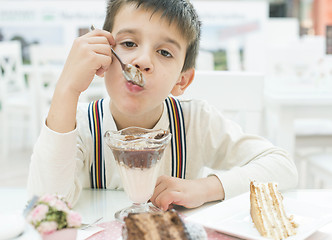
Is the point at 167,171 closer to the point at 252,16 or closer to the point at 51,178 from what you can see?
the point at 51,178

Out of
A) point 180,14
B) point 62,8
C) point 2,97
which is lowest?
point 2,97

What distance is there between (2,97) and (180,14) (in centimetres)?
280

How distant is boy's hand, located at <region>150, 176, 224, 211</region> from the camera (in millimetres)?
828

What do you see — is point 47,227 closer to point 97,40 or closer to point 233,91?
point 97,40

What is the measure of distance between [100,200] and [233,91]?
67 cm

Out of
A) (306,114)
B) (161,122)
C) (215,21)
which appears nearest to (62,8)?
(215,21)

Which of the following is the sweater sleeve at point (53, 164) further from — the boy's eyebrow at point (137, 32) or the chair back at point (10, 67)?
the chair back at point (10, 67)

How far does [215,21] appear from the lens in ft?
20.0

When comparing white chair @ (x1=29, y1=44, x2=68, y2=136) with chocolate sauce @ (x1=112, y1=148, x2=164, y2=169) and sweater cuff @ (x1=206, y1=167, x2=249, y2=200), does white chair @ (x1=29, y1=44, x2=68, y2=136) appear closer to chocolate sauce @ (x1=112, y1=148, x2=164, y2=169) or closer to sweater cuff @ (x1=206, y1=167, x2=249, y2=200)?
sweater cuff @ (x1=206, y1=167, x2=249, y2=200)

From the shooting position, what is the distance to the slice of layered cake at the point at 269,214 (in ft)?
2.27

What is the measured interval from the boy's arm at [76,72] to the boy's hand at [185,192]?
0.71 feet

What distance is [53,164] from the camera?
0.84 m

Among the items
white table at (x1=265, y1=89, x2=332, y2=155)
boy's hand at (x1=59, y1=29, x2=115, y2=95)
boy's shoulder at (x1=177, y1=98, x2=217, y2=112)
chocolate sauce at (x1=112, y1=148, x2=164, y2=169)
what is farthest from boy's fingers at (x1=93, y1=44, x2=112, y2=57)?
white table at (x1=265, y1=89, x2=332, y2=155)

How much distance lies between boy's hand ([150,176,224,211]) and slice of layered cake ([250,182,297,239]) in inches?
5.1
